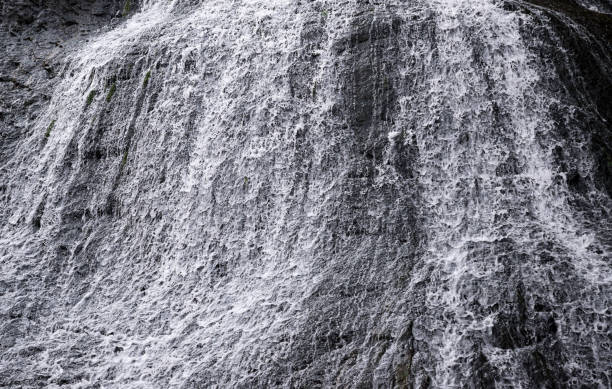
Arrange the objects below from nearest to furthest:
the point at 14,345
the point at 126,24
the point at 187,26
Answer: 1. the point at 14,345
2. the point at 187,26
3. the point at 126,24

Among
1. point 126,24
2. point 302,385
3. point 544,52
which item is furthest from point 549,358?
point 126,24

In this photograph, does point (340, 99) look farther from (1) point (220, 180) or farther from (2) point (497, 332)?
(2) point (497, 332)

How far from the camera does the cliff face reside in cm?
753

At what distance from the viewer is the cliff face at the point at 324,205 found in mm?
7527

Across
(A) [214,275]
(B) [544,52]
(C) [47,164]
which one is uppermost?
(B) [544,52]

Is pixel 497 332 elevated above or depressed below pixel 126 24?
above

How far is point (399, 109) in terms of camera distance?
10.1m

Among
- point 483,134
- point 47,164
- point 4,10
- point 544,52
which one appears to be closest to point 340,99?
point 483,134

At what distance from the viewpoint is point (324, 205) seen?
30.7 feet

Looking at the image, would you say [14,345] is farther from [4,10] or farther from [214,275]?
[4,10]

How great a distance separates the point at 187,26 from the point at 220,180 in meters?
5.09

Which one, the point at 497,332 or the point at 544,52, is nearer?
the point at 497,332

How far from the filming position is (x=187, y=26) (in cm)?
1323

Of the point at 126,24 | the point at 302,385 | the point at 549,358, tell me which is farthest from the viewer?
the point at 126,24
